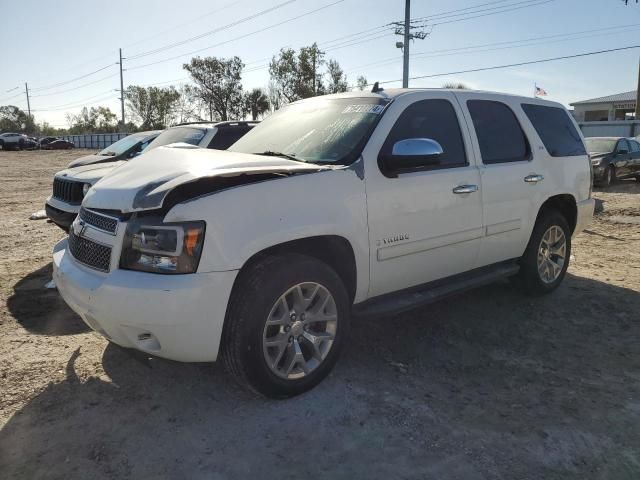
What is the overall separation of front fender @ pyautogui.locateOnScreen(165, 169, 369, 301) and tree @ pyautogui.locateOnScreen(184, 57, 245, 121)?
2451 inches

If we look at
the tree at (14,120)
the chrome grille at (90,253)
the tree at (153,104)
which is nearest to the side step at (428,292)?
the chrome grille at (90,253)

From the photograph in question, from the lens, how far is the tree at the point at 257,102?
61031 millimetres

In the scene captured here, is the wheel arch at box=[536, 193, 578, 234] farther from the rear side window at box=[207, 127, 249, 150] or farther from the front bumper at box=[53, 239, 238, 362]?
the rear side window at box=[207, 127, 249, 150]

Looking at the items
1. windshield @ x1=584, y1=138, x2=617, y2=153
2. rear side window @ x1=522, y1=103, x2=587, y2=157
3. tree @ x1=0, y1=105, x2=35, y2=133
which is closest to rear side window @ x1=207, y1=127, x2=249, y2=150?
rear side window @ x1=522, y1=103, x2=587, y2=157

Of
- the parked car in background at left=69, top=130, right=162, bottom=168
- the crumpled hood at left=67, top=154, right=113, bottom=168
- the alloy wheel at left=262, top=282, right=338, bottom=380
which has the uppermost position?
the parked car in background at left=69, top=130, right=162, bottom=168

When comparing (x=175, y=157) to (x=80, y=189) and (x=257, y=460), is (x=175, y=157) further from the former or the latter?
(x=80, y=189)

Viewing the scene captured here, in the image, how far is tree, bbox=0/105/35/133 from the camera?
99375 mm

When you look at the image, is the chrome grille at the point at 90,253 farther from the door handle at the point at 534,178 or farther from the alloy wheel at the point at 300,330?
the door handle at the point at 534,178

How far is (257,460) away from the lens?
104 inches

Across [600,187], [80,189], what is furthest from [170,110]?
[80,189]

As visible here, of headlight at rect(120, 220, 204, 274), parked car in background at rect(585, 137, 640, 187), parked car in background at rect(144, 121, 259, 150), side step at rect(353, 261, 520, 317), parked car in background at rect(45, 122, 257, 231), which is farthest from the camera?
parked car in background at rect(585, 137, 640, 187)

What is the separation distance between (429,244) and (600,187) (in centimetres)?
1358

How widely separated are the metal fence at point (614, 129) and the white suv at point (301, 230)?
3181cm

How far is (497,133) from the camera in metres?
4.53
